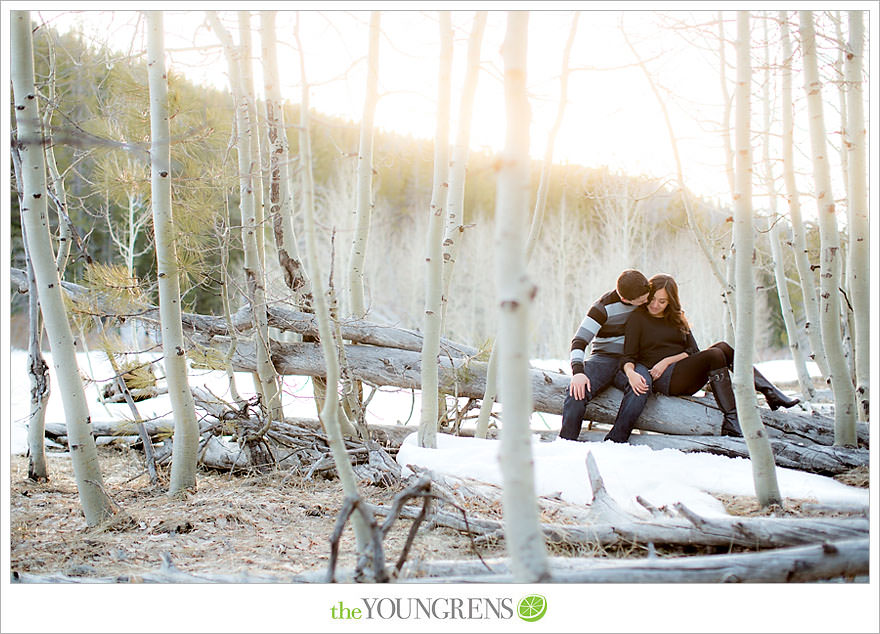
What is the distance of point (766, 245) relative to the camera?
11.2 metres

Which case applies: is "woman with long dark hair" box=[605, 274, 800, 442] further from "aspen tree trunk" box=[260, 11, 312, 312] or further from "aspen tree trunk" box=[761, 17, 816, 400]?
"aspen tree trunk" box=[761, 17, 816, 400]

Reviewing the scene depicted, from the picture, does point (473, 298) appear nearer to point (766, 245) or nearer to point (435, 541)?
point (766, 245)

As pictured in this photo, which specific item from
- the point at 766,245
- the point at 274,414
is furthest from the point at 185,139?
the point at 766,245

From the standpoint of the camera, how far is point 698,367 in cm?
337

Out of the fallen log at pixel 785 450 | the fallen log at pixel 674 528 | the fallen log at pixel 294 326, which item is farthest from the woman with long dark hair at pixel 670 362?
the fallen log at pixel 674 528

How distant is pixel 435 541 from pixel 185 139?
6.61ft

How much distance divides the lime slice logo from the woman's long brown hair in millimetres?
2129

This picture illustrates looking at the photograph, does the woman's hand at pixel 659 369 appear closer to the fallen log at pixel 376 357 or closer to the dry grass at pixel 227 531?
the fallen log at pixel 376 357

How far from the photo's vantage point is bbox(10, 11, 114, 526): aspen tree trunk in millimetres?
2461

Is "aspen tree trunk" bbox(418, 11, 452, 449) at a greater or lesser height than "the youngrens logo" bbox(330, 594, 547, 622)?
greater

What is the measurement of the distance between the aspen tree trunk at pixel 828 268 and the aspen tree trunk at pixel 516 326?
210 centimetres

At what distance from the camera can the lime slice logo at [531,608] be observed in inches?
64.9

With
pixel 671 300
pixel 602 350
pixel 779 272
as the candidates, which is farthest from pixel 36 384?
Answer: pixel 779 272

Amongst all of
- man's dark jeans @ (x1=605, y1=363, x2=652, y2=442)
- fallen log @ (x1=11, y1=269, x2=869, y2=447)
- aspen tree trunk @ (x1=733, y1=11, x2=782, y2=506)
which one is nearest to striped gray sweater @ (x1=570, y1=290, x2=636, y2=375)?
man's dark jeans @ (x1=605, y1=363, x2=652, y2=442)
